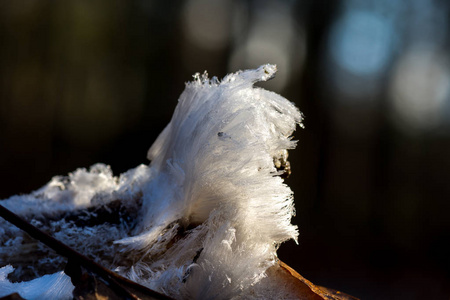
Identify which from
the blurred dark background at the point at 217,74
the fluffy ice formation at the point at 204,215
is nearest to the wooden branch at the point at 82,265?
the fluffy ice formation at the point at 204,215

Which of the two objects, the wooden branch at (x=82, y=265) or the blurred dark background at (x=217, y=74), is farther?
the blurred dark background at (x=217, y=74)

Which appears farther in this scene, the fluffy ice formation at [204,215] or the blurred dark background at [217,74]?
the blurred dark background at [217,74]

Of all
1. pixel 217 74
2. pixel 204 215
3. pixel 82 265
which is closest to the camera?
pixel 82 265

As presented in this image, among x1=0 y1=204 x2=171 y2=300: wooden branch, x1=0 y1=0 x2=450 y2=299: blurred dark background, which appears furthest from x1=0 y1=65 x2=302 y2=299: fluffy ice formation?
x1=0 y1=0 x2=450 y2=299: blurred dark background

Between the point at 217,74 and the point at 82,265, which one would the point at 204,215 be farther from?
the point at 217,74

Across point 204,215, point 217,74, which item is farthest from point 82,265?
point 217,74

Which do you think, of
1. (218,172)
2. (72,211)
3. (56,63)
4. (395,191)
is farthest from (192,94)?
(395,191)

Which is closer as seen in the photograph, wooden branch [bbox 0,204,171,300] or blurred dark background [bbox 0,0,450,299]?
wooden branch [bbox 0,204,171,300]

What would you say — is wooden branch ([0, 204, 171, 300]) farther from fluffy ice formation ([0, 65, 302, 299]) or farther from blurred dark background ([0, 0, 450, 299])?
blurred dark background ([0, 0, 450, 299])

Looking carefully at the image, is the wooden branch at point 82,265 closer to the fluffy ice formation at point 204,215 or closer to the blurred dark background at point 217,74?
the fluffy ice formation at point 204,215
